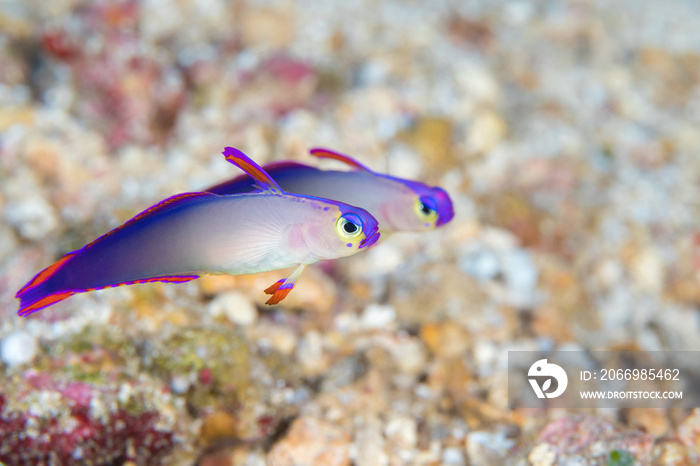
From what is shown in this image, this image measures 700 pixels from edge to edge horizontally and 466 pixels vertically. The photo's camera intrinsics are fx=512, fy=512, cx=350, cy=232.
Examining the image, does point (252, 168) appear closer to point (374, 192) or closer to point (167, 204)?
point (167, 204)

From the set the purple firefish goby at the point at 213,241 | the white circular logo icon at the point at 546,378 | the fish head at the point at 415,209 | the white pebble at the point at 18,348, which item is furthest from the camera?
the white circular logo icon at the point at 546,378

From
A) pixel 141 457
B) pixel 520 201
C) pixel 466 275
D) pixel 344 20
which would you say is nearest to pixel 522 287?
pixel 466 275

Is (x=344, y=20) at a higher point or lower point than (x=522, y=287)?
higher

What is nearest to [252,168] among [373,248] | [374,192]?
[374,192]

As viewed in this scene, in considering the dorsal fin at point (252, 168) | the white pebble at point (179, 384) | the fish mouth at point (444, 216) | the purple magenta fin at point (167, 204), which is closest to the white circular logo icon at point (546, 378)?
the fish mouth at point (444, 216)

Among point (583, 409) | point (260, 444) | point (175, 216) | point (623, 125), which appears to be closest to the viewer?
point (175, 216)

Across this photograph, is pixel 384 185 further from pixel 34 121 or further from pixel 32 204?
pixel 34 121

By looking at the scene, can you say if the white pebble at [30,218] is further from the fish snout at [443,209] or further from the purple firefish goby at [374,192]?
the fish snout at [443,209]
